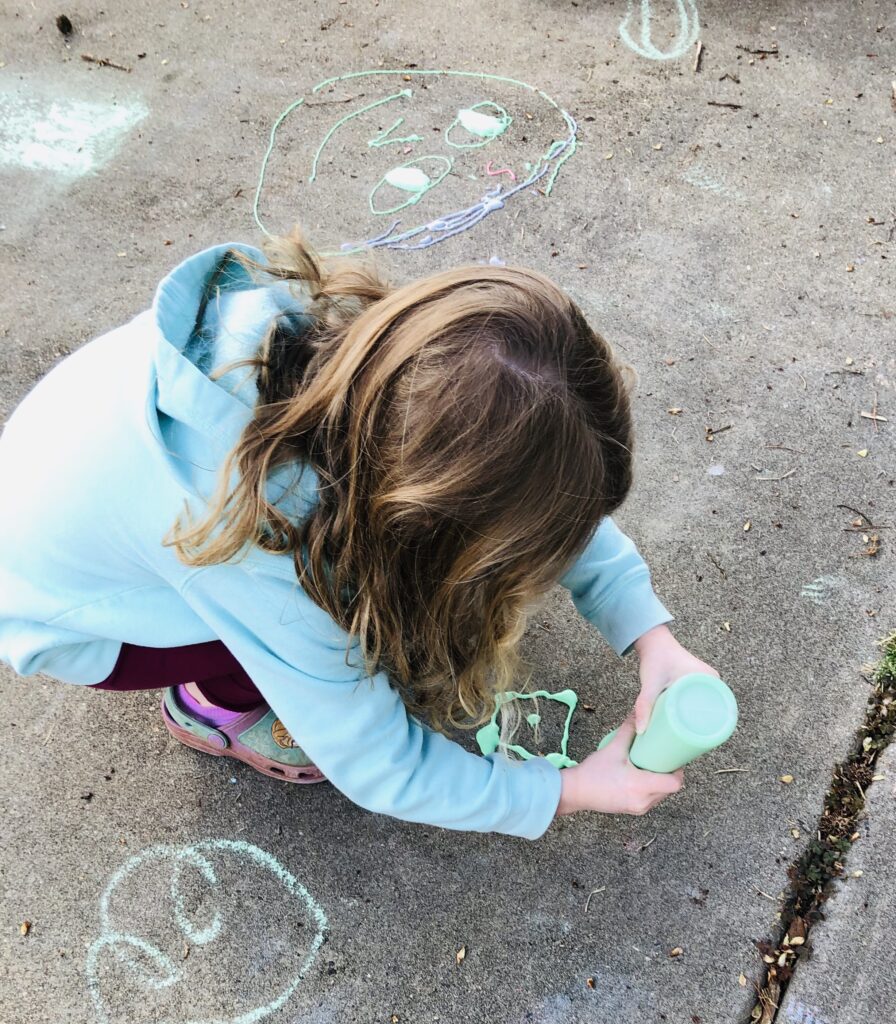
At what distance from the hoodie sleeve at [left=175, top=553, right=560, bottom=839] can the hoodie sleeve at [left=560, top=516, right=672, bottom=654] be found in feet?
1.04

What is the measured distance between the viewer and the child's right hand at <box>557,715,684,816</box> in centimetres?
141

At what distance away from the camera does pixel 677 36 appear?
3354 mm

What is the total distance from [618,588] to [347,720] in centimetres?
62

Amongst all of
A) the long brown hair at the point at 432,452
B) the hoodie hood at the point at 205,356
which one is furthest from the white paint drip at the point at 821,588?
the hoodie hood at the point at 205,356

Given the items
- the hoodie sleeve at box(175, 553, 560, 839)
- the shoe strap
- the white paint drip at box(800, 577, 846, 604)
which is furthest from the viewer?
the white paint drip at box(800, 577, 846, 604)

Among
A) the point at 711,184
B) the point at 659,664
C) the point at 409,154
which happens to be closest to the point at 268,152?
the point at 409,154

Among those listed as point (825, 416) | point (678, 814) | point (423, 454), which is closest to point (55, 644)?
point (423, 454)

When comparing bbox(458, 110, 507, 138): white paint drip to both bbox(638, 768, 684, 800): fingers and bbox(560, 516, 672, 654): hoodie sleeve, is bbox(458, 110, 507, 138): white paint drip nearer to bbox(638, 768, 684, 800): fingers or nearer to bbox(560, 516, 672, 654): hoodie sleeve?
bbox(560, 516, 672, 654): hoodie sleeve

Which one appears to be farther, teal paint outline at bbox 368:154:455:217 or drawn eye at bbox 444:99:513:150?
drawn eye at bbox 444:99:513:150

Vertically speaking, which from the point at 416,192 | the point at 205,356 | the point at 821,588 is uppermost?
the point at 205,356

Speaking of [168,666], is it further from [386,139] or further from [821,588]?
[386,139]

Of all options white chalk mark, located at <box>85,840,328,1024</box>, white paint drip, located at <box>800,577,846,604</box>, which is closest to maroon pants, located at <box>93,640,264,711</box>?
white chalk mark, located at <box>85,840,328,1024</box>

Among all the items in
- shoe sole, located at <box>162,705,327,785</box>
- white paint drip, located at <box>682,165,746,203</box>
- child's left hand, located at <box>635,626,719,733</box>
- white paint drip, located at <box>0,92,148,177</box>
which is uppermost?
white paint drip, located at <box>682,165,746,203</box>

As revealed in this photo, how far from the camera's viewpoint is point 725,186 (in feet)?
9.36
